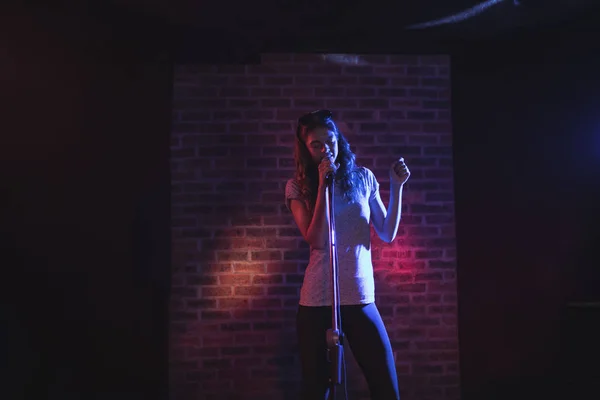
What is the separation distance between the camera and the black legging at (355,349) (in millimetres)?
2406

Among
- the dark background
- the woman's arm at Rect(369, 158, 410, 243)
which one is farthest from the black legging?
the dark background

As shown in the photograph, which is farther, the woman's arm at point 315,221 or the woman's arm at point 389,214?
the woman's arm at point 389,214

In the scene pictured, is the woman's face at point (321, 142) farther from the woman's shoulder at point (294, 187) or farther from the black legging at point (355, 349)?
the black legging at point (355, 349)

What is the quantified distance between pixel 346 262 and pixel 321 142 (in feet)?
1.93

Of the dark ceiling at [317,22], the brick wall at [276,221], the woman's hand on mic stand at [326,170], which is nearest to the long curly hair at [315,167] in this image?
the woman's hand on mic stand at [326,170]

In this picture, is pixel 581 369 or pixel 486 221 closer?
pixel 581 369

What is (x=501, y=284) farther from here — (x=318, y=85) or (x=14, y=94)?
(x=14, y=94)

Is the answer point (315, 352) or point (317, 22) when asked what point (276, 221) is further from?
point (317, 22)

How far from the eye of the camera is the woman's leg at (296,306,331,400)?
94.5 inches

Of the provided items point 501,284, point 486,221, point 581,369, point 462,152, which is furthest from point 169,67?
point 581,369

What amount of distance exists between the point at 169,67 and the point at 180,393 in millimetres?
2034

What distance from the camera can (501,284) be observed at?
3.41m

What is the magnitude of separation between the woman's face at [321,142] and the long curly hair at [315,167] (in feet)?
0.07

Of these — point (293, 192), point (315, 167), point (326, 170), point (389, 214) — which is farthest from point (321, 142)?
point (389, 214)
